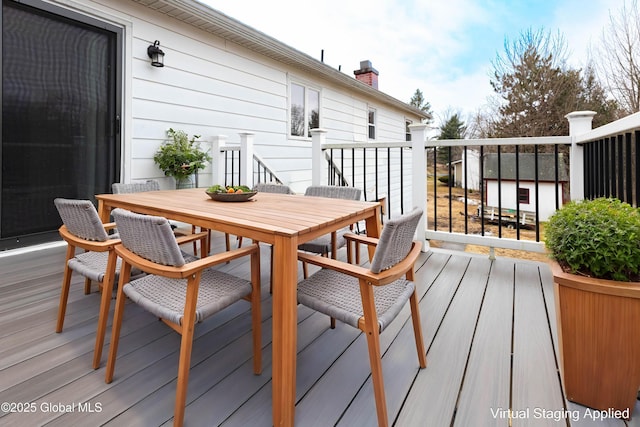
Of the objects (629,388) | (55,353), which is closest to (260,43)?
(55,353)

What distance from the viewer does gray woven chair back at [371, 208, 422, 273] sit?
1194 mm

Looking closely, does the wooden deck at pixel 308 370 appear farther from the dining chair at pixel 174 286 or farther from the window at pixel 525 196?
the window at pixel 525 196

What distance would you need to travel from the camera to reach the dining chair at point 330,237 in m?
2.27

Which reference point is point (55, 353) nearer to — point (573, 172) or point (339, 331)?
point (339, 331)

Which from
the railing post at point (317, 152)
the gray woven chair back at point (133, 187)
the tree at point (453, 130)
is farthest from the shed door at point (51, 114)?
the tree at point (453, 130)

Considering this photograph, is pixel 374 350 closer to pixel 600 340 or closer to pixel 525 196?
pixel 600 340

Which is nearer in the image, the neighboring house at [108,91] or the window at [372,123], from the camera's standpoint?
the neighboring house at [108,91]

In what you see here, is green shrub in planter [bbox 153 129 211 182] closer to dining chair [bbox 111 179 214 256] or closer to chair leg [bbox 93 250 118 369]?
dining chair [bbox 111 179 214 256]

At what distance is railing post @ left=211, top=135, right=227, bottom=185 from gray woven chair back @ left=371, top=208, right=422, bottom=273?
3741 millimetres

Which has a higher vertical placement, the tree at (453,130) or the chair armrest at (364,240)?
the tree at (453,130)

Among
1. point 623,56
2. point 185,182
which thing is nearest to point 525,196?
point 623,56

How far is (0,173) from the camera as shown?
2818 millimetres

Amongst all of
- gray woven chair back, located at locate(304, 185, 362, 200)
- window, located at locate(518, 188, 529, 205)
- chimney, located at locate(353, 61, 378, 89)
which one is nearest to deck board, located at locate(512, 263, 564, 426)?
gray woven chair back, located at locate(304, 185, 362, 200)

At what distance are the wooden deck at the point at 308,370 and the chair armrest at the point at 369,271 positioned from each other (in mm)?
508
